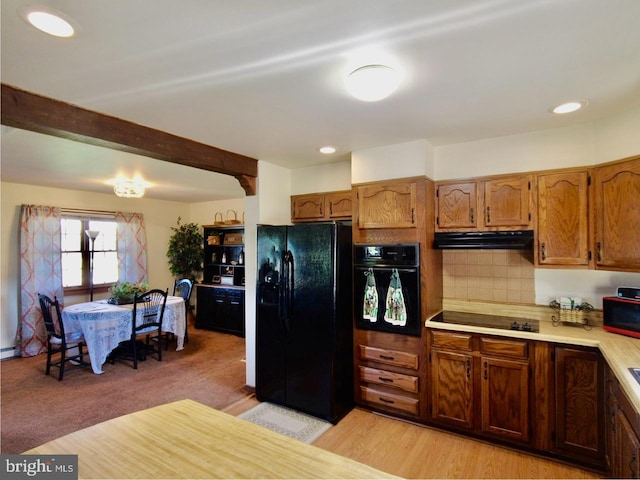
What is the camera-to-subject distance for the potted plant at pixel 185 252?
21.2 feet

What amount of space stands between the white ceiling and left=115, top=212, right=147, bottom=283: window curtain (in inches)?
135

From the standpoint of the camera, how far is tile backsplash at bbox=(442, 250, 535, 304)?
9.37ft

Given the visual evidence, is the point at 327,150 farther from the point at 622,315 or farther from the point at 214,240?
the point at 214,240

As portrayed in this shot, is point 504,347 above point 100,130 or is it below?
below

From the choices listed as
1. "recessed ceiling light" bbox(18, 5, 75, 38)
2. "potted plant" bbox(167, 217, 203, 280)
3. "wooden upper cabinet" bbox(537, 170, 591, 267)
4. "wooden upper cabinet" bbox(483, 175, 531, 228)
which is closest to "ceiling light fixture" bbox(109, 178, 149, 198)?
"potted plant" bbox(167, 217, 203, 280)

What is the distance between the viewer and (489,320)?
2758 mm

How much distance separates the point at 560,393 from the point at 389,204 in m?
1.85

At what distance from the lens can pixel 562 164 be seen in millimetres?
2564

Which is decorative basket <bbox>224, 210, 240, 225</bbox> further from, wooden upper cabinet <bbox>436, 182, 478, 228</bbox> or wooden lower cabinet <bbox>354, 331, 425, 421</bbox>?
wooden upper cabinet <bbox>436, 182, 478, 228</bbox>

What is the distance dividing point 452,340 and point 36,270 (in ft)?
18.4

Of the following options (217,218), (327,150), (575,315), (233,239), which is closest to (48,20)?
(327,150)

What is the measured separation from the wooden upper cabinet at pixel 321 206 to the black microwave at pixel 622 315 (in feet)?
7.20

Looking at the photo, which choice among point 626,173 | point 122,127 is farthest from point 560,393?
point 122,127

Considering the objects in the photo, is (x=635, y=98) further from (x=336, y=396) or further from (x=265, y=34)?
(x=336, y=396)
